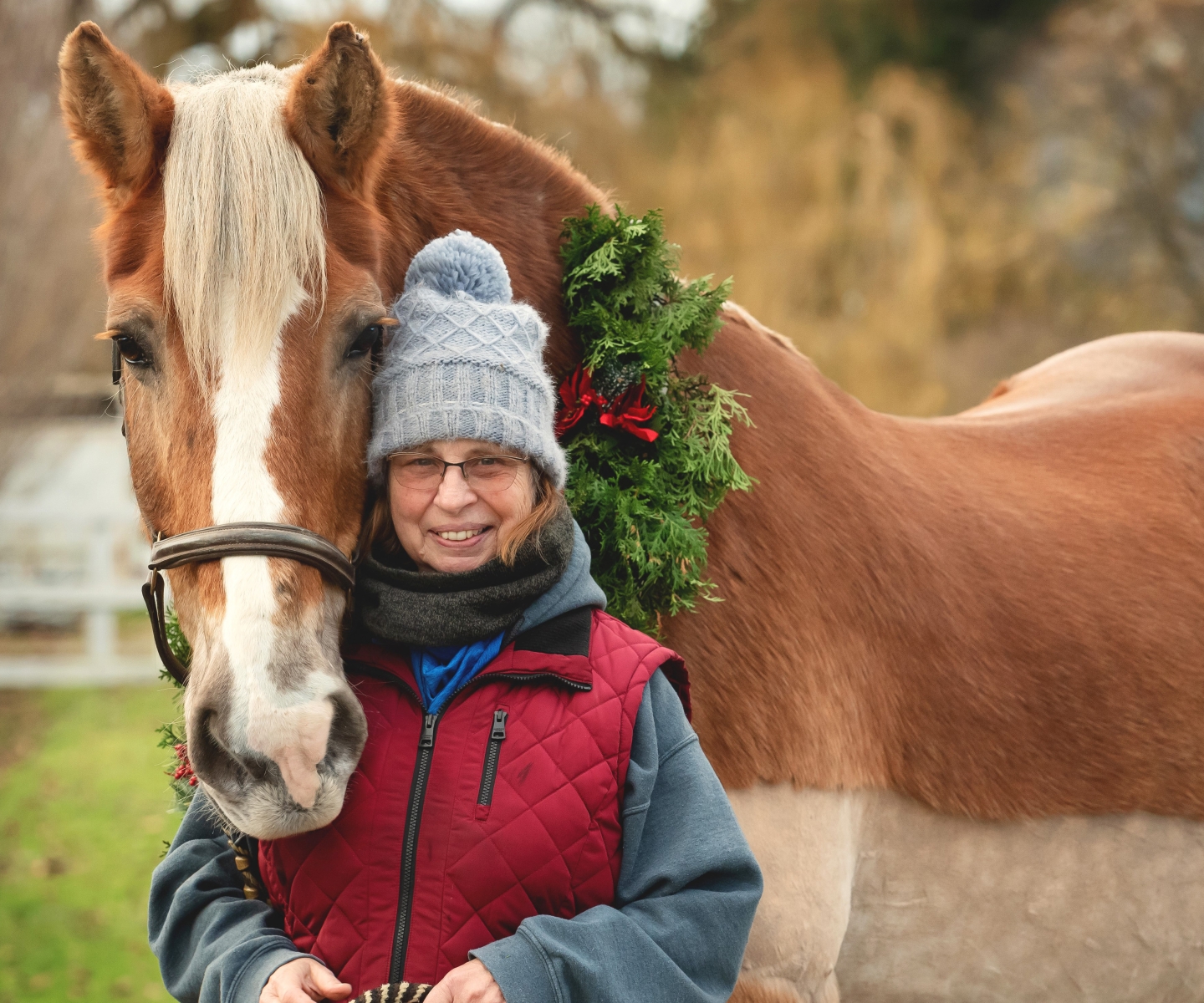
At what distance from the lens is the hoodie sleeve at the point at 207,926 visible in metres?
1.69

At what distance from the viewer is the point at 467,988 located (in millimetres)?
1532

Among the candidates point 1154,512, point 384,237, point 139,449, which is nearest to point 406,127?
point 384,237

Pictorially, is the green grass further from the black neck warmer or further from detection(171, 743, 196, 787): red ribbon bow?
the black neck warmer

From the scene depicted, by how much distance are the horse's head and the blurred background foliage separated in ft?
28.2

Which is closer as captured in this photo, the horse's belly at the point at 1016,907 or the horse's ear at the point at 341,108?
the horse's ear at the point at 341,108

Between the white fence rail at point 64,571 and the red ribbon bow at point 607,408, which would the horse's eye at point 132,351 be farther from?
the white fence rail at point 64,571

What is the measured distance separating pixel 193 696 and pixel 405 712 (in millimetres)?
318

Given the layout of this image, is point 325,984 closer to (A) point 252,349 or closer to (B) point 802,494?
(A) point 252,349

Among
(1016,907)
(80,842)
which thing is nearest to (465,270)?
(1016,907)

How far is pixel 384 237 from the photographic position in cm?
204

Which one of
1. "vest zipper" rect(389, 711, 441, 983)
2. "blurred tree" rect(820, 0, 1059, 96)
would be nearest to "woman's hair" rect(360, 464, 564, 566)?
"vest zipper" rect(389, 711, 441, 983)

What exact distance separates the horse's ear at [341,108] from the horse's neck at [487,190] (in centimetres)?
23

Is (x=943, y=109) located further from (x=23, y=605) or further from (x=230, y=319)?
(x=230, y=319)

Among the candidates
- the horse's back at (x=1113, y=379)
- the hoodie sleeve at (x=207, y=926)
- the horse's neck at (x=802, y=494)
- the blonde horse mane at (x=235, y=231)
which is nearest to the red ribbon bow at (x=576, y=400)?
the horse's neck at (x=802, y=494)
